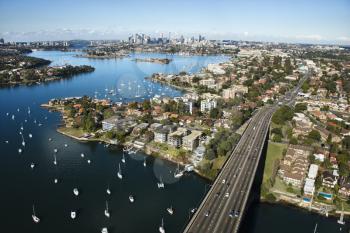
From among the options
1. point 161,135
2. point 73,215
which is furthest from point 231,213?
point 161,135

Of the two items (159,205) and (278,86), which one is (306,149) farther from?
(278,86)

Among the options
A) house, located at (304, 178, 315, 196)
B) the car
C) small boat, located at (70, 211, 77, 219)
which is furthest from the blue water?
house, located at (304, 178, 315, 196)

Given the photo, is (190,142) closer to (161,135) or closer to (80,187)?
(161,135)

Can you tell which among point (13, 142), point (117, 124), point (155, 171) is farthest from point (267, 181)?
point (13, 142)

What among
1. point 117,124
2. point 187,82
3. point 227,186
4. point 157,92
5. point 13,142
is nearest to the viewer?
point 227,186

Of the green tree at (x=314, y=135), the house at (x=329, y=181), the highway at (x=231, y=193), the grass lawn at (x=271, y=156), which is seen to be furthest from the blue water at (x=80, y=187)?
the green tree at (x=314, y=135)

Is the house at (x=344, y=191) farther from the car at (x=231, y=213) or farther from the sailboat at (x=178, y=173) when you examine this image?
the sailboat at (x=178, y=173)
